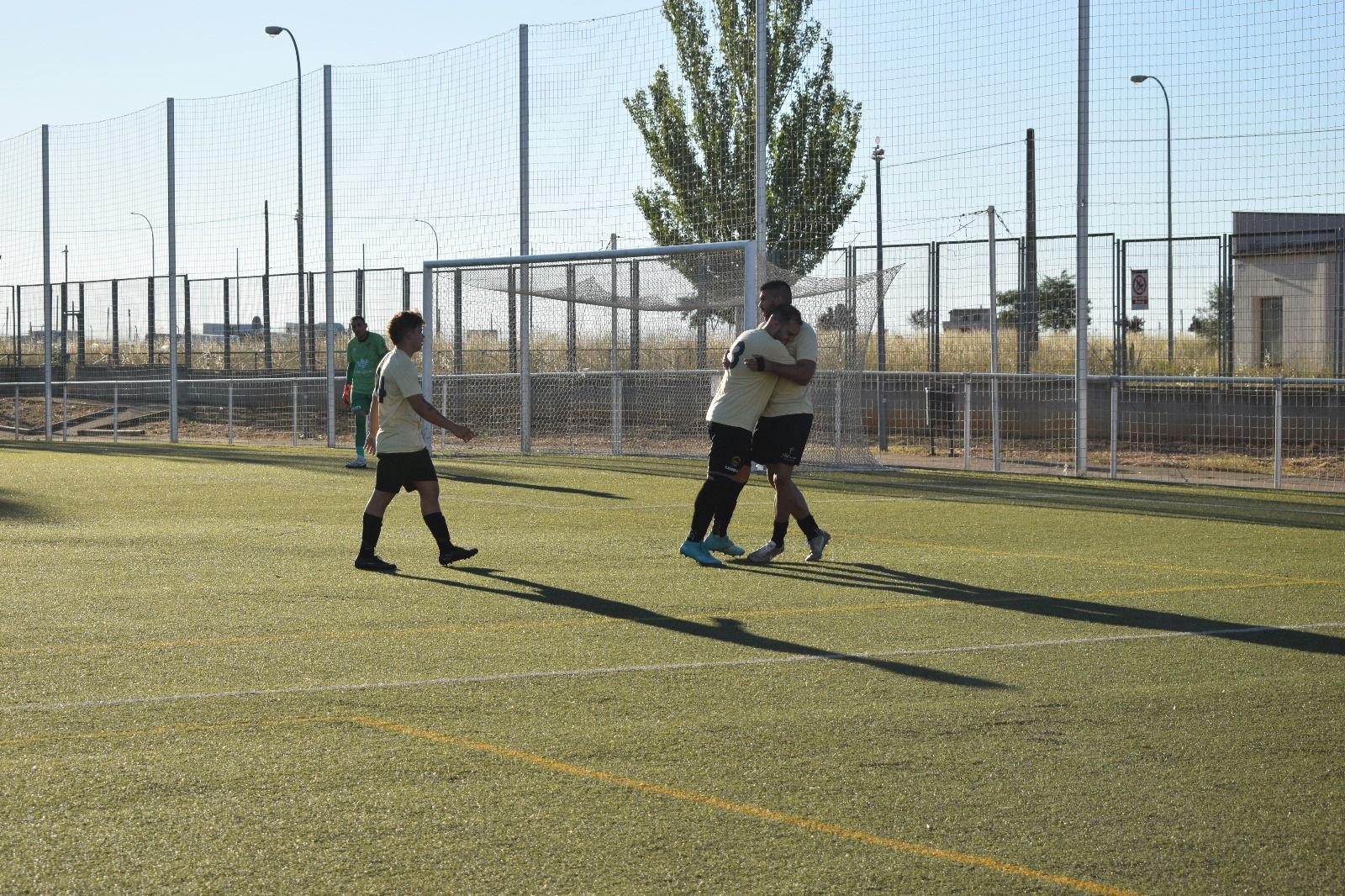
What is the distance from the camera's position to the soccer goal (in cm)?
1959

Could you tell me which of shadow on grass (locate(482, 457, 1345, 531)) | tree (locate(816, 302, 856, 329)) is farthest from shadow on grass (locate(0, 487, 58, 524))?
tree (locate(816, 302, 856, 329))

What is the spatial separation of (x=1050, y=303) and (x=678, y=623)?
14394 millimetres

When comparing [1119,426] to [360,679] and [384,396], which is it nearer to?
[384,396]

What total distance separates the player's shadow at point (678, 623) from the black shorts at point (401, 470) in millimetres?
587

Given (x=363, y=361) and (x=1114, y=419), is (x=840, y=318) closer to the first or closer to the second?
(x=1114, y=419)

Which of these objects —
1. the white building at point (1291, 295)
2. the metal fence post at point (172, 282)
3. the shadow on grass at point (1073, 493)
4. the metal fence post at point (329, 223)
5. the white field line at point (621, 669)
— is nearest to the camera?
the white field line at point (621, 669)

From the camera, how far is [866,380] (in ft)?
76.5

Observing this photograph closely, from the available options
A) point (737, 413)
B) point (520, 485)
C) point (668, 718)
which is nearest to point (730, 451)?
point (737, 413)

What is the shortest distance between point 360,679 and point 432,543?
469 cm

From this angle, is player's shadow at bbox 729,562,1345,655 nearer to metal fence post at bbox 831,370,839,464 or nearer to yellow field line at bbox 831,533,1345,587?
yellow field line at bbox 831,533,1345,587

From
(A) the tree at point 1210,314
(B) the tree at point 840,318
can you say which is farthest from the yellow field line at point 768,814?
(A) the tree at point 1210,314

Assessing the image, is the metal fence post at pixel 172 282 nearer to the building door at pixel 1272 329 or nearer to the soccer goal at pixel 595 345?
the soccer goal at pixel 595 345

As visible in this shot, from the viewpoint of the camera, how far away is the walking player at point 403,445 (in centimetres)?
897

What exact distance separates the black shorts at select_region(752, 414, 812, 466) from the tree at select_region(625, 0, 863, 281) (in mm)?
11966
